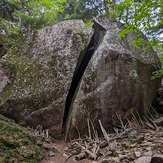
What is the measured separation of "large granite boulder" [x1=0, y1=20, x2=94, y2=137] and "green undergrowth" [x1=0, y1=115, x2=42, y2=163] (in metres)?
1.67

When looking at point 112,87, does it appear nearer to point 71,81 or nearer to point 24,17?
point 71,81

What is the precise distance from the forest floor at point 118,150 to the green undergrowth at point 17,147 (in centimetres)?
46

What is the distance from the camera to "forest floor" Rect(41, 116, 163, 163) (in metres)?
4.05

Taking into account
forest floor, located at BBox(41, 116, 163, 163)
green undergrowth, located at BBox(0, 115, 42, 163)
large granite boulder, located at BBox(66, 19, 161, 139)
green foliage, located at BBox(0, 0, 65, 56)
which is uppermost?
green foliage, located at BBox(0, 0, 65, 56)

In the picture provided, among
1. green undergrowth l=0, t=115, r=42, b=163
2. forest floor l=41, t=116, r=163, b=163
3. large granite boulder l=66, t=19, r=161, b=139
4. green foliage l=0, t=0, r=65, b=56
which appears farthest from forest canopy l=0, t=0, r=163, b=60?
green undergrowth l=0, t=115, r=42, b=163

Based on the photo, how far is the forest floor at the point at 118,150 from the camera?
4.05 metres

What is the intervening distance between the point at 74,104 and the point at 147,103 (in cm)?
389

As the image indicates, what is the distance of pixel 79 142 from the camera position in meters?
6.57

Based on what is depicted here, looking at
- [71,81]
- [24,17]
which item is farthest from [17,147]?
[24,17]

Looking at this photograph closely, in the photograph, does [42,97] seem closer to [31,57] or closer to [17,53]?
[31,57]

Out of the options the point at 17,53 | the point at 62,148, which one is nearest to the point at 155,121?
the point at 62,148

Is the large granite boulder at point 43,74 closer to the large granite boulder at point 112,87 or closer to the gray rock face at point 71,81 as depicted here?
the gray rock face at point 71,81

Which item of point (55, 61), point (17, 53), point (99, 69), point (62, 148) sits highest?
point (17, 53)

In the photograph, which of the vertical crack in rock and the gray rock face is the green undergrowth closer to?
the gray rock face
